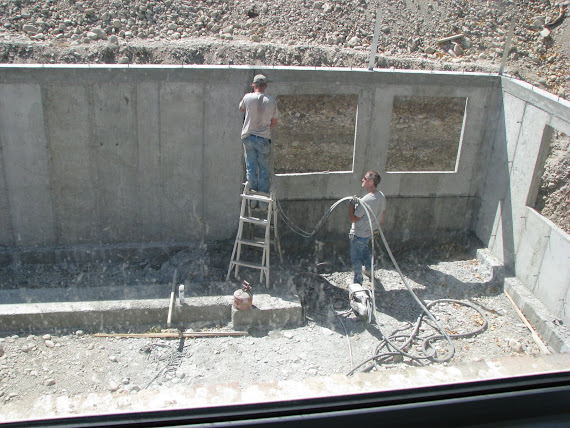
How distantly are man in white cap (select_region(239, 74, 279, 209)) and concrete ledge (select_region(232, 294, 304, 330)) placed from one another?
138cm

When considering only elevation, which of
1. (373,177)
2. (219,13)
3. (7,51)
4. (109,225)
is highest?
(219,13)

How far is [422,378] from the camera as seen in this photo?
1.57 meters

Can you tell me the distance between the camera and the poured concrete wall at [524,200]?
7.13 metres

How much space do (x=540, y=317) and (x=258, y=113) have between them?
14.7ft

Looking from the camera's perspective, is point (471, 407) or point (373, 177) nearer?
point (471, 407)

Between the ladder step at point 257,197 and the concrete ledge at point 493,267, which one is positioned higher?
the ladder step at point 257,197

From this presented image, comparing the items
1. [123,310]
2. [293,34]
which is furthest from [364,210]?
[293,34]

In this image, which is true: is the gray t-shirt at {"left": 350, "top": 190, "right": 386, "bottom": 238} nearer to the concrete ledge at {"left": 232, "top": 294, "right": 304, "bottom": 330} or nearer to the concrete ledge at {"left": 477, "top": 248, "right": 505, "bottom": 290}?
the concrete ledge at {"left": 232, "top": 294, "right": 304, "bottom": 330}

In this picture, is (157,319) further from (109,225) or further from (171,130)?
(171,130)

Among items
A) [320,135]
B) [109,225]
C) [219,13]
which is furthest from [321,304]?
[219,13]

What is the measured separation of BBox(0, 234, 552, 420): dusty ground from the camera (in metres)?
6.02

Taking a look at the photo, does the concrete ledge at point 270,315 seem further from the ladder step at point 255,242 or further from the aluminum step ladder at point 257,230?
the ladder step at point 255,242

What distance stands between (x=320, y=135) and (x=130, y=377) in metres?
4.55

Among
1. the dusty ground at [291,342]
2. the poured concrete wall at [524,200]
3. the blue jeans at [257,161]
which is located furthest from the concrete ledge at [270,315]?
the poured concrete wall at [524,200]
